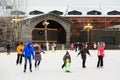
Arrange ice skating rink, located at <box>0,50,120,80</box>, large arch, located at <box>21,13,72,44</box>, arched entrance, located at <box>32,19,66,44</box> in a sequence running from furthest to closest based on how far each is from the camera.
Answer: arched entrance, located at <box>32,19,66,44</box> < large arch, located at <box>21,13,72,44</box> < ice skating rink, located at <box>0,50,120,80</box>

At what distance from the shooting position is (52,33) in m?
67.6

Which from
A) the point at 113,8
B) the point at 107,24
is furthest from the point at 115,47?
the point at 113,8

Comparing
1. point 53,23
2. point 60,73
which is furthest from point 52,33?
point 60,73

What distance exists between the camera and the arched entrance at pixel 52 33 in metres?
65.7

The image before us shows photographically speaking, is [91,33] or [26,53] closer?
[26,53]

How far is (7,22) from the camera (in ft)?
196

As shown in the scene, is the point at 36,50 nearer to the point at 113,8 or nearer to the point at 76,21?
→ the point at 76,21

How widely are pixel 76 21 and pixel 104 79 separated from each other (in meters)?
63.4

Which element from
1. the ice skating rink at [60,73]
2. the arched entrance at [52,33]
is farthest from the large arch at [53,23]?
the ice skating rink at [60,73]

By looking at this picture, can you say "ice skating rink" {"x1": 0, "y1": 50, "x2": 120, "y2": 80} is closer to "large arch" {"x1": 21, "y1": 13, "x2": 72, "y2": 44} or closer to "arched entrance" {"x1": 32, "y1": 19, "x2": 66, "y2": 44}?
"large arch" {"x1": 21, "y1": 13, "x2": 72, "y2": 44}

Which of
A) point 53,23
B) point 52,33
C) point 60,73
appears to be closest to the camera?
point 60,73

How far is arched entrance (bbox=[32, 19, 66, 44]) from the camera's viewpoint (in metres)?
65.7

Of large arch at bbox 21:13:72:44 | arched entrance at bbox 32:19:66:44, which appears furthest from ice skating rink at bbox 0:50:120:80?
arched entrance at bbox 32:19:66:44

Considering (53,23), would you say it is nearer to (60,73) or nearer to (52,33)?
(52,33)
